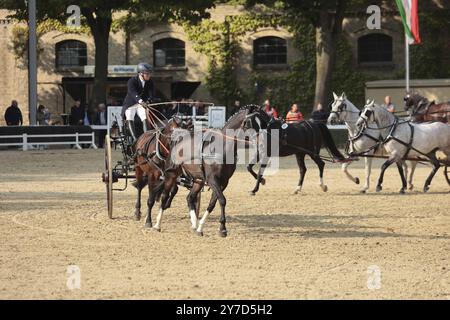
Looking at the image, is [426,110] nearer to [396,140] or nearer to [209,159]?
[396,140]

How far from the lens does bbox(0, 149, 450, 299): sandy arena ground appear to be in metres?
12.0

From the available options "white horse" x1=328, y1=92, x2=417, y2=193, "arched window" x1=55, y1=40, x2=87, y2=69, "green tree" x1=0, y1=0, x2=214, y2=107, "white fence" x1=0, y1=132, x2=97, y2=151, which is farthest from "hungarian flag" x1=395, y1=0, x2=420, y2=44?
"arched window" x1=55, y1=40, x2=87, y2=69

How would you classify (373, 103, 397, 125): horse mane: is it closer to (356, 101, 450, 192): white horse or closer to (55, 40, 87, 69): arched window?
(356, 101, 450, 192): white horse

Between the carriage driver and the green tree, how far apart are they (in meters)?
24.3

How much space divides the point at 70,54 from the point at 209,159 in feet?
124

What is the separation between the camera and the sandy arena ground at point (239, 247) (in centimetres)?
1203

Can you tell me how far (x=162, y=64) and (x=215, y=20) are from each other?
3.37m

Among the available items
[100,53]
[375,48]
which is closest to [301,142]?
[100,53]

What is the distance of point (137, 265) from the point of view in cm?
1370

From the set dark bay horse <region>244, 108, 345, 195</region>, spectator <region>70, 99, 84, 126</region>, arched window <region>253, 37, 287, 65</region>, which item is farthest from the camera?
arched window <region>253, 37, 287, 65</region>

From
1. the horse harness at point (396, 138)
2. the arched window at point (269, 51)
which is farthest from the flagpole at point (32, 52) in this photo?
the horse harness at point (396, 138)

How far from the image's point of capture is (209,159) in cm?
1641

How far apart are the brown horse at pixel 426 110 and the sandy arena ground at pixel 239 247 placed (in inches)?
86.5
